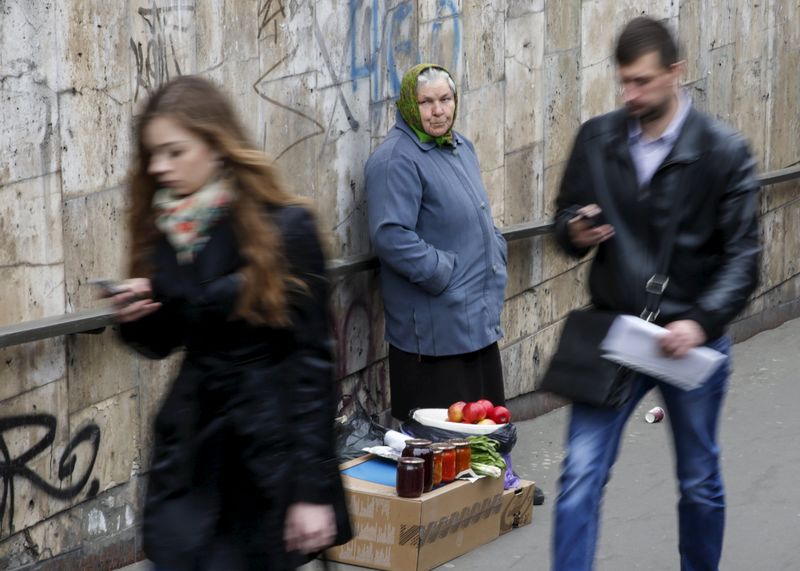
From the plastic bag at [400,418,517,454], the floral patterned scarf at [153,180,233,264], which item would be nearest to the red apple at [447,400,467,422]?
the plastic bag at [400,418,517,454]

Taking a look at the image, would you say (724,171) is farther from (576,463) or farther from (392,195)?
(392,195)

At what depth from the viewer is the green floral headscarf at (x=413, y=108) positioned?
6.58 metres

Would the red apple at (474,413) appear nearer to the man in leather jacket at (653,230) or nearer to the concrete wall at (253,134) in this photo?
the concrete wall at (253,134)

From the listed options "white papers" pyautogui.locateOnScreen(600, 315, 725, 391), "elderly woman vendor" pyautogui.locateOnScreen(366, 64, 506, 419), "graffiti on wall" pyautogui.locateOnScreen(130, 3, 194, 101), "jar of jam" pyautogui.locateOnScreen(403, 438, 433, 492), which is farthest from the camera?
"elderly woman vendor" pyautogui.locateOnScreen(366, 64, 506, 419)

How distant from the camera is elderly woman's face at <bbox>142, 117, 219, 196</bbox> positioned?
3387 millimetres

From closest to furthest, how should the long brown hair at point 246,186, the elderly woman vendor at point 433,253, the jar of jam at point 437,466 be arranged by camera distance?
the long brown hair at point 246,186
the jar of jam at point 437,466
the elderly woman vendor at point 433,253

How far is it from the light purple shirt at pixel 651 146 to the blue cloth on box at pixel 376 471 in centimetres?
181

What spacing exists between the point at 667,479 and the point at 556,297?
1972 mm

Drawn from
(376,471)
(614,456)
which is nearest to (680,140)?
(614,456)

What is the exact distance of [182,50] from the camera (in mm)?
5855

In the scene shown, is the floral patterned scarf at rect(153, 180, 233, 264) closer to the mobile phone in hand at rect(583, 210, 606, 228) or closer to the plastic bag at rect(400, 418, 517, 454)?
the mobile phone in hand at rect(583, 210, 606, 228)

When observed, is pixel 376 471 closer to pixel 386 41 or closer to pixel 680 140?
pixel 680 140

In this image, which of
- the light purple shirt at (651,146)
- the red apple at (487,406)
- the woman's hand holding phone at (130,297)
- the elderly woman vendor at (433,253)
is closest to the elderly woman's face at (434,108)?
the elderly woman vendor at (433,253)

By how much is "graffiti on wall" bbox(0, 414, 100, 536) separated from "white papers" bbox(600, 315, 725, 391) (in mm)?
2039
